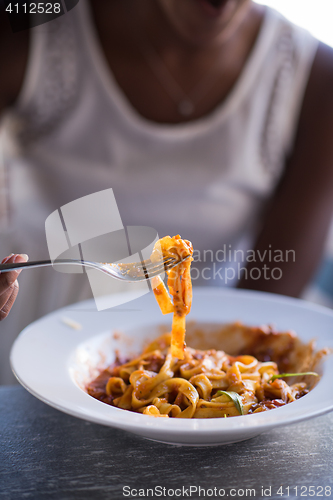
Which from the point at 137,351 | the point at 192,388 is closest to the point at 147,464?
the point at 192,388

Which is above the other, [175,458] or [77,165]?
Answer: [77,165]

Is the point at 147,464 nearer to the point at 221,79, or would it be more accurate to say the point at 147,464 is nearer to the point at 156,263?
the point at 156,263

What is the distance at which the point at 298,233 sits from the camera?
7.91 feet

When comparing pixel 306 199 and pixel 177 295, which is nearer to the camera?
pixel 177 295

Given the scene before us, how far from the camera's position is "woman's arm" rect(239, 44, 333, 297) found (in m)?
2.37

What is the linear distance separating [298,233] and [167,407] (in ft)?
5.25

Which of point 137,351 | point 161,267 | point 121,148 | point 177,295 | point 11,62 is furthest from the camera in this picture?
point 121,148

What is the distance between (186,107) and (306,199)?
0.85 meters

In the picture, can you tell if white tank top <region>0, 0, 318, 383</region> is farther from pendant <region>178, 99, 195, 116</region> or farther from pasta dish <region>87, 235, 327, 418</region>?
pasta dish <region>87, 235, 327, 418</region>

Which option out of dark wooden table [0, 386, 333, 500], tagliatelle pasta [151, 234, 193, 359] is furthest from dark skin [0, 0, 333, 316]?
dark wooden table [0, 386, 333, 500]

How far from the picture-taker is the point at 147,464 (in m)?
0.97

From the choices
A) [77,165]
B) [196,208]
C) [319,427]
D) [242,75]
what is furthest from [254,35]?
[319,427]

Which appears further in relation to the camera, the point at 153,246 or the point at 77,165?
the point at 77,165

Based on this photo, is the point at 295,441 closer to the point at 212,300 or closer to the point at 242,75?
the point at 212,300
